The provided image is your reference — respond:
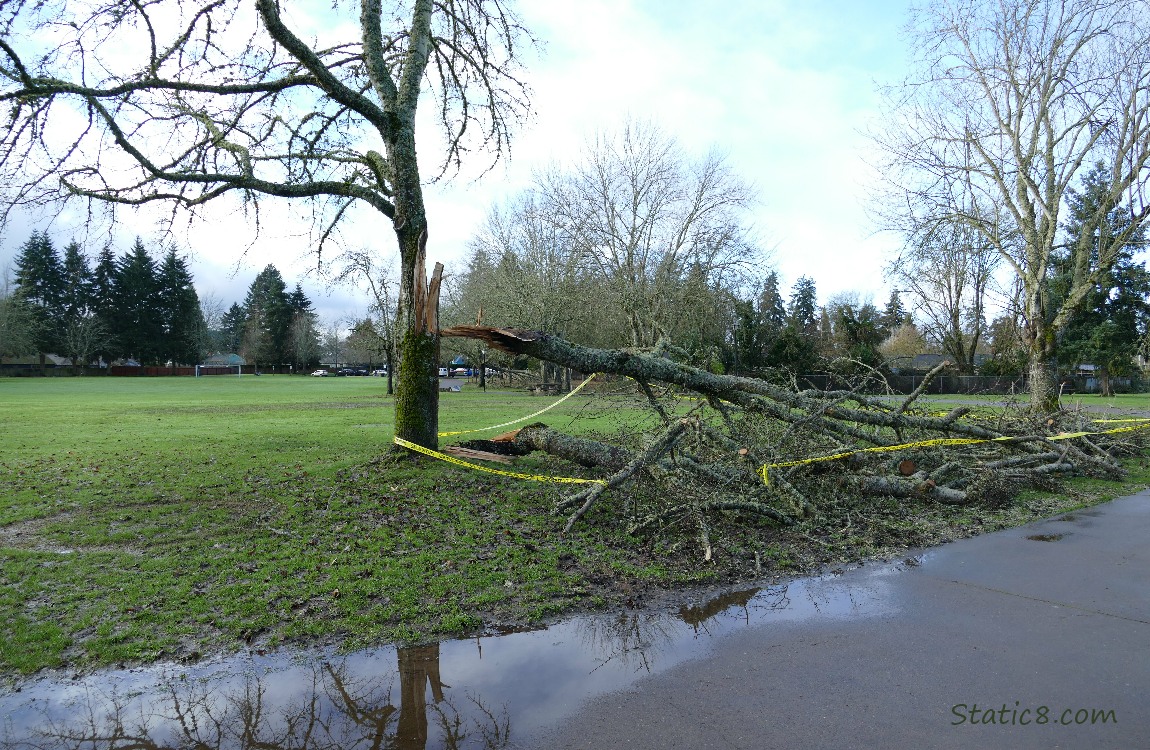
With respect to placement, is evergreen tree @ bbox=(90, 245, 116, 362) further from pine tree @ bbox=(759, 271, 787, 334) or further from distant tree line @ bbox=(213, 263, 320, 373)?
pine tree @ bbox=(759, 271, 787, 334)

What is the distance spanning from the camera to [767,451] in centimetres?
774

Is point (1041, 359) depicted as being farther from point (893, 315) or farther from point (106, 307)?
point (106, 307)

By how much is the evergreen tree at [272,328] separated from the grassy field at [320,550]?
80293mm

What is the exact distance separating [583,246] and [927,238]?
55.8 ft

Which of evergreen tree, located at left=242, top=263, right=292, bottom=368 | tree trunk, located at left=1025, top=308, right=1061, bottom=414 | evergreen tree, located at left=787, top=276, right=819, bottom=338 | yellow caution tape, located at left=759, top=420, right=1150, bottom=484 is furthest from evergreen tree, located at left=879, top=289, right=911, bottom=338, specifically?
evergreen tree, located at left=242, top=263, right=292, bottom=368

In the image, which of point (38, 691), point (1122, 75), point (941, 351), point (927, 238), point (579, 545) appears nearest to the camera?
point (38, 691)

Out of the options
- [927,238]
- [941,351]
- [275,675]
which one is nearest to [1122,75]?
[927,238]

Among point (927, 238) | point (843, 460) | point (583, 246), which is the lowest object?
point (843, 460)

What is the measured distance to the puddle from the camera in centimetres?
290

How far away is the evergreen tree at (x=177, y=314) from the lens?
68688 mm

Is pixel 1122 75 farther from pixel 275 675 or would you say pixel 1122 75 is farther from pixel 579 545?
pixel 275 675

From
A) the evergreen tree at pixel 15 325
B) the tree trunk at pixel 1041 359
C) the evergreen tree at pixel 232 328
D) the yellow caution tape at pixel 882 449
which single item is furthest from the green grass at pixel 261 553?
the evergreen tree at pixel 232 328

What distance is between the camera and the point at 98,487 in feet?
25.6

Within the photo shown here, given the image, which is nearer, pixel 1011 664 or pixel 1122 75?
pixel 1011 664
